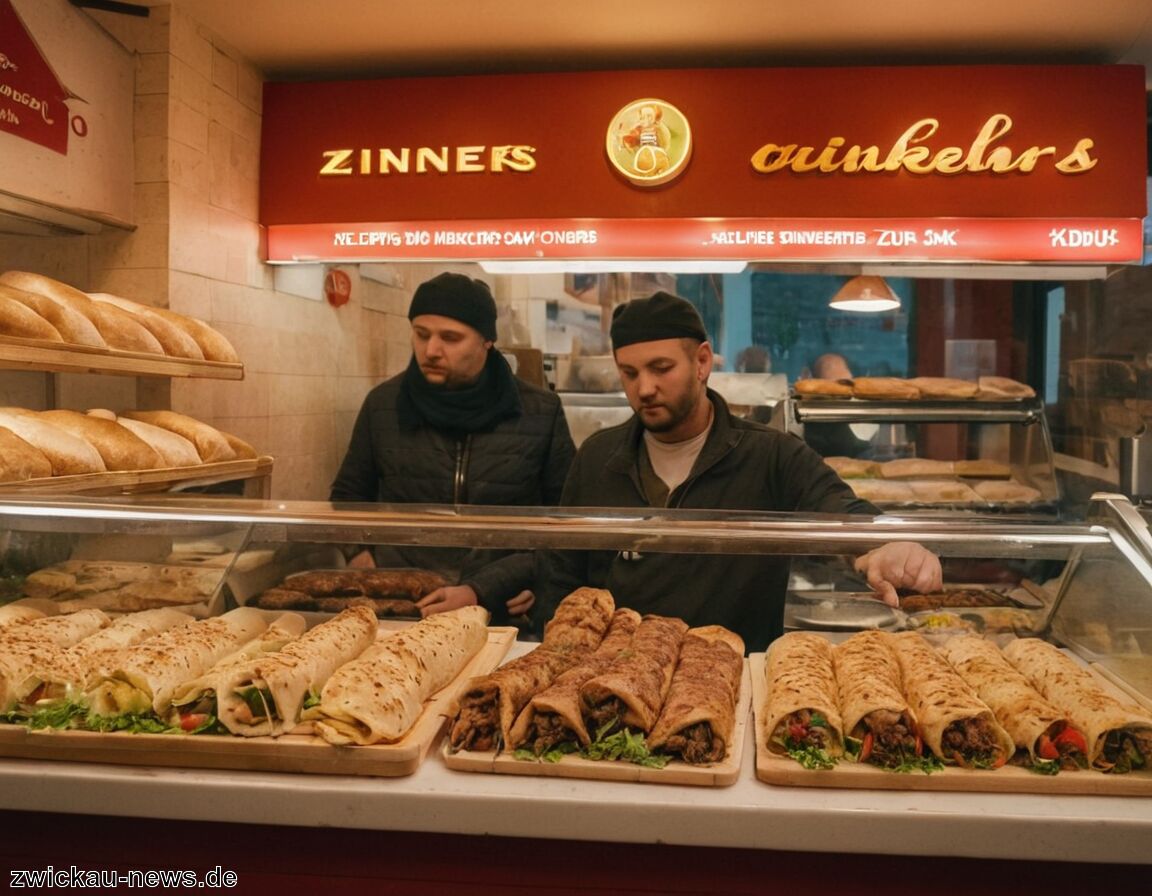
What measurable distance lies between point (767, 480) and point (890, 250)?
1724 millimetres

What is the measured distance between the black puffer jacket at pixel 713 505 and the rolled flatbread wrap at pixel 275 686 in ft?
3.74

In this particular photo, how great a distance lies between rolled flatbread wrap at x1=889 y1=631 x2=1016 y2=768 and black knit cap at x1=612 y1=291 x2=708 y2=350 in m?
1.57

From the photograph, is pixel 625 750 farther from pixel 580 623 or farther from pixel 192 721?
pixel 192 721

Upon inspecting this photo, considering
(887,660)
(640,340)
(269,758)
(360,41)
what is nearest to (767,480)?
(640,340)

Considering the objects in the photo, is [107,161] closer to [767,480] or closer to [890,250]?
[767,480]

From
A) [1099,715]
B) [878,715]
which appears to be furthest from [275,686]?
[1099,715]

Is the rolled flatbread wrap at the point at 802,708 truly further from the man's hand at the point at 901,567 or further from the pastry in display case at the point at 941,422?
the pastry in display case at the point at 941,422

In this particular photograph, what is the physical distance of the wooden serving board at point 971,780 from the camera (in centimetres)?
166

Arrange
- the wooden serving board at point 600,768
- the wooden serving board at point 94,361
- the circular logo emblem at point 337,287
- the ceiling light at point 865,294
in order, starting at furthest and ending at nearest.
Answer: the ceiling light at point 865,294 < the circular logo emblem at point 337,287 < the wooden serving board at point 94,361 < the wooden serving board at point 600,768

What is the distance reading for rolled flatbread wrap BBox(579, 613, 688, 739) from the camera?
1.80 meters

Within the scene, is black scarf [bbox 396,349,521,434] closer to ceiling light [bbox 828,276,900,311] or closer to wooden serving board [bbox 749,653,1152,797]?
wooden serving board [bbox 749,653,1152,797]

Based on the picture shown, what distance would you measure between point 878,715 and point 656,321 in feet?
5.60

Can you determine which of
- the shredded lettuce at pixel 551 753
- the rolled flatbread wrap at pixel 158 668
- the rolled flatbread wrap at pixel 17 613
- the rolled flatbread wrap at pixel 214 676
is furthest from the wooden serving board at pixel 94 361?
the shredded lettuce at pixel 551 753

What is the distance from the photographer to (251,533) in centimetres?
224
